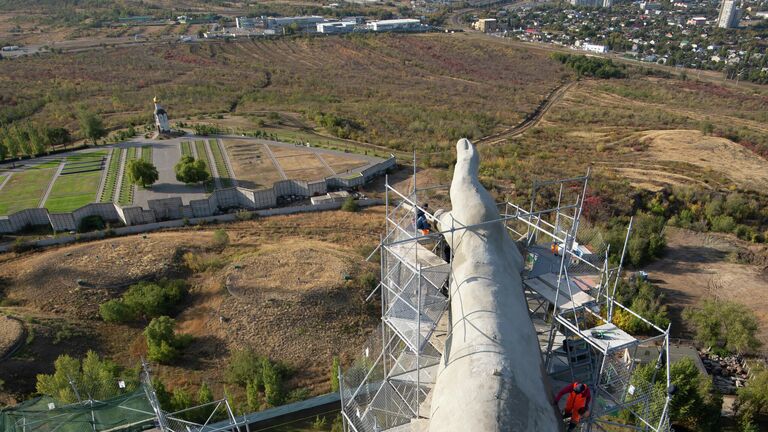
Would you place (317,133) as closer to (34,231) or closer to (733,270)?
(34,231)

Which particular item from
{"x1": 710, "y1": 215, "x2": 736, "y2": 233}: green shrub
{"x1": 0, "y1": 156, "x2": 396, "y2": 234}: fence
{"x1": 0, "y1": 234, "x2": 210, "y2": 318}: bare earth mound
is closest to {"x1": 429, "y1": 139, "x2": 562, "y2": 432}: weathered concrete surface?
{"x1": 0, "y1": 234, "x2": 210, "y2": 318}: bare earth mound

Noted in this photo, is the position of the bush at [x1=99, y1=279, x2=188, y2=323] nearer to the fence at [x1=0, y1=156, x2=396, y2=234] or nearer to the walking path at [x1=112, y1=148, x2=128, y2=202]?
the fence at [x1=0, y1=156, x2=396, y2=234]

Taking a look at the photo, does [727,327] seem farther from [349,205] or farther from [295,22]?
[295,22]

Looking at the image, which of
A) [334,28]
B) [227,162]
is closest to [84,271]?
[227,162]

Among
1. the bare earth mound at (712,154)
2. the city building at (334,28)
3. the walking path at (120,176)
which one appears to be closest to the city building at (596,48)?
the city building at (334,28)

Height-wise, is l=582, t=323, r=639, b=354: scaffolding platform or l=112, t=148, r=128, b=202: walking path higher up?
l=582, t=323, r=639, b=354: scaffolding platform
